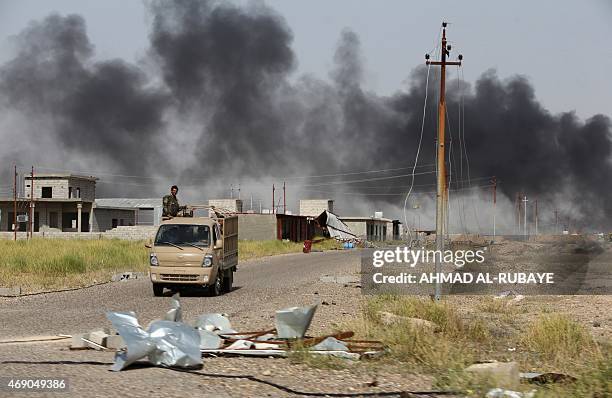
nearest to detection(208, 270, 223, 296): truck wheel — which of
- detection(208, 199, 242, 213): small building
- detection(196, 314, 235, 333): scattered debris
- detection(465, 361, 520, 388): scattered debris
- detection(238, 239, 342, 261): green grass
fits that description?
detection(196, 314, 235, 333): scattered debris

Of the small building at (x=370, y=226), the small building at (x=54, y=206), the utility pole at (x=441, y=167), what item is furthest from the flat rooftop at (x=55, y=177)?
the utility pole at (x=441, y=167)

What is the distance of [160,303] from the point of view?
18.0 metres

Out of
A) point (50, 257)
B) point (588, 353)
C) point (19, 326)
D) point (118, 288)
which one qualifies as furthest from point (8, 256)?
point (588, 353)

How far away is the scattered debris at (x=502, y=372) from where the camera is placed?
7.93 m

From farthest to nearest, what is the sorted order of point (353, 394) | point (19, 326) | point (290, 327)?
point (19, 326) → point (290, 327) → point (353, 394)

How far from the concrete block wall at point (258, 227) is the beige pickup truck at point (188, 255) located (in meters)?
55.3

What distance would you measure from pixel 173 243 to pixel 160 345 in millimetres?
10873

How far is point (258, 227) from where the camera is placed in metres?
76.6

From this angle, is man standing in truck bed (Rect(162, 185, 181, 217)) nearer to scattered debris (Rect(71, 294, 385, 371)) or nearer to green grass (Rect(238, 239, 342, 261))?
scattered debris (Rect(71, 294, 385, 371))

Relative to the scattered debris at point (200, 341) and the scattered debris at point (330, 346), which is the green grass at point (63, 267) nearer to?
the scattered debris at point (200, 341)

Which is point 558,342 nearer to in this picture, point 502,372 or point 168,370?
point 502,372

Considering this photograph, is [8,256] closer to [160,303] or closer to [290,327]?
[160,303]

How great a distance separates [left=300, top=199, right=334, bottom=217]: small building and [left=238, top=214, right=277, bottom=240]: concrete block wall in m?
31.4

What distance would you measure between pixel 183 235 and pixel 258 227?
186 feet
